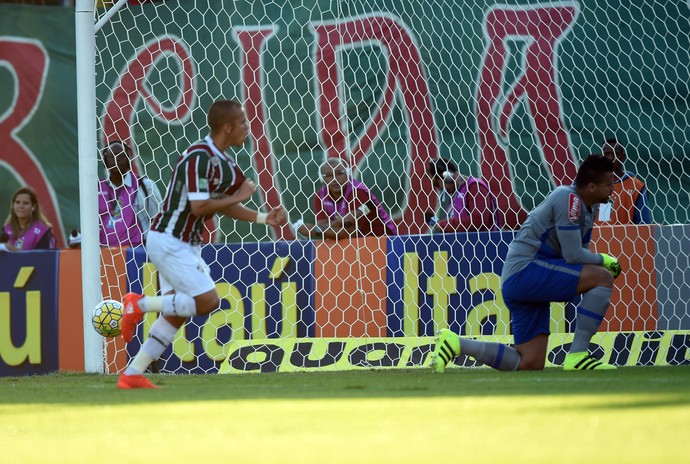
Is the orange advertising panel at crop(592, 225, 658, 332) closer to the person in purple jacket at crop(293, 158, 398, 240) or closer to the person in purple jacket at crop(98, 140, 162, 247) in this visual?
the person in purple jacket at crop(293, 158, 398, 240)

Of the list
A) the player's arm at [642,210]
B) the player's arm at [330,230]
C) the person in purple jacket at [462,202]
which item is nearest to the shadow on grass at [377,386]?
the player's arm at [330,230]

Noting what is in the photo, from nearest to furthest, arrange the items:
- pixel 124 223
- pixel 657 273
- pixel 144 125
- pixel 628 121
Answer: pixel 657 273 → pixel 124 223 → pixel 628 121 → pixel 144 125

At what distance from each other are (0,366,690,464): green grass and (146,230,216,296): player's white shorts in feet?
1.81

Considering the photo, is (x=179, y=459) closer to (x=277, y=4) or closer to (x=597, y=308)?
(x=597, y=308)

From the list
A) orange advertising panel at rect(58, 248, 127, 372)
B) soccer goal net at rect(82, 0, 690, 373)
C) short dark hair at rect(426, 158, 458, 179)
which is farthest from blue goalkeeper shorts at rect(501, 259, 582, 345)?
orange advertising panel at rect(58, 248, 127, 372)

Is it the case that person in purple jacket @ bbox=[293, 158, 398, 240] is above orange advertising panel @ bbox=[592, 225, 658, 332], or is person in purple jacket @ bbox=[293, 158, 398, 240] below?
above

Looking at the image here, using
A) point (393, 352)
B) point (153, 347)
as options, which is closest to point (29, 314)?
point (393, 352)

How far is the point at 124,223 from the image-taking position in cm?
993

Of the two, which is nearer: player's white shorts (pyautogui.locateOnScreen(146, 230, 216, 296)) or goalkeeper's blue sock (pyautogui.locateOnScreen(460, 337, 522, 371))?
player's white shorts (pyautogui.locateOnScreen(146, 230, 216, 296))

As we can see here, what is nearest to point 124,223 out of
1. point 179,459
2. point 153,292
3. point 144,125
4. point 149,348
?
point 153,292

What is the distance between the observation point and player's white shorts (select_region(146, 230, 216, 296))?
20.8 feet

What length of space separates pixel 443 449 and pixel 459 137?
311 inches

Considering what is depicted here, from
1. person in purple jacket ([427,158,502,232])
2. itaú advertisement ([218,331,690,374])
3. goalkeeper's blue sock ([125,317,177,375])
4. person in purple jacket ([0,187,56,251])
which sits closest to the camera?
goalkeeper's blue sock ([125,317,177,375])

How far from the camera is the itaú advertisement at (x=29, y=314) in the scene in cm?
907
